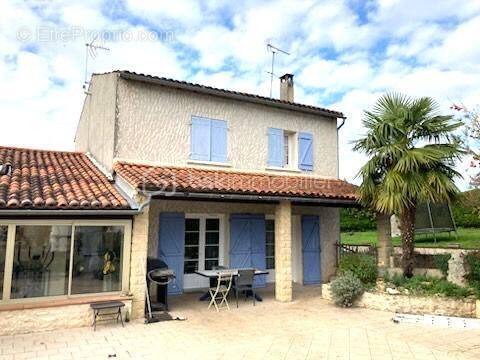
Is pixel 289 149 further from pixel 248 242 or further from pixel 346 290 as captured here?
pixel 346 290

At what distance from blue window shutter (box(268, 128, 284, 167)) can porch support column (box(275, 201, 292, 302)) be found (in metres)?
2.94

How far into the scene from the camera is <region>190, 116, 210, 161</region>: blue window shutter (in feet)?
40.7

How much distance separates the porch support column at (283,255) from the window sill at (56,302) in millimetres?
4578

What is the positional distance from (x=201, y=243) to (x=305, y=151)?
5616 mm

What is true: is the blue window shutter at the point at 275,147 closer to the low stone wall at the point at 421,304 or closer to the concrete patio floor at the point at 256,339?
the low stone wall at the point at 421,304

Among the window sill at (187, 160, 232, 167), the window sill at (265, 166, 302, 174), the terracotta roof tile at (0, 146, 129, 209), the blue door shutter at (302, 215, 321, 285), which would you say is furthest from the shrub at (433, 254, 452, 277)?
the terracotta roof tile at (0, 146, 129, 209)

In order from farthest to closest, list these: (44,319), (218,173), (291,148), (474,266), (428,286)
Answer: (291,148), (218,173), (428,286), (474,266), (44,319)

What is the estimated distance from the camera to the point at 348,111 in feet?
51.1

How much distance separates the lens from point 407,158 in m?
10.6

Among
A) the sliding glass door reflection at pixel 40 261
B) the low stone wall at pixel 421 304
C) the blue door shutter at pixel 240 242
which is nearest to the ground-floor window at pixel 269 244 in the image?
the blue door shutter at pixel 240 242

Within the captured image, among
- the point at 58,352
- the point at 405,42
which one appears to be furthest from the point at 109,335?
the point at 405,42

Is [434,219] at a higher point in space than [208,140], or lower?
lower

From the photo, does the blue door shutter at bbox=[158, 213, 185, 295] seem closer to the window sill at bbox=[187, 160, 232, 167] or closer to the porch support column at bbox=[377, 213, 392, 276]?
the window sill at bbox=[187, 160, 232, 167]

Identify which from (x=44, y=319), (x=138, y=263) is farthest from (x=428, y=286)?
(x=44, y=319)
